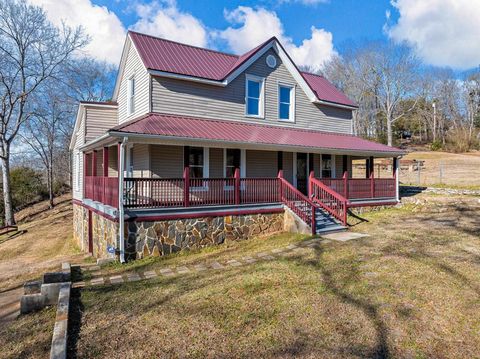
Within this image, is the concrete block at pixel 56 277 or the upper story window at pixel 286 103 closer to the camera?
the concrete block at pixel 56 277

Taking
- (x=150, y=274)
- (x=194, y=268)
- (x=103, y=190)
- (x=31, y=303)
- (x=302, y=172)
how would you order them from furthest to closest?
1. (x=302, y=172)
2. (x=103, y=190)
3. (x=194, y=268)
4. (x=150, y=274)
5. (x=31, y=303)

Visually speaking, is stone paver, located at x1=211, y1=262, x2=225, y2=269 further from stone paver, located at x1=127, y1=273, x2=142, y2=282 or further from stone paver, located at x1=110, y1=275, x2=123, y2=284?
stone paver, located at x1=110, y1=275, x2=123, y2=284

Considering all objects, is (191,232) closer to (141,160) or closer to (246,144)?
(246,144)

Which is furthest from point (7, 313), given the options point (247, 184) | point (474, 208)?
point (474, 208)

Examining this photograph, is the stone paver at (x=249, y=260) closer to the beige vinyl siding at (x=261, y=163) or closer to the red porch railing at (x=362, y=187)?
the red porch railing at (x=362, y=187)

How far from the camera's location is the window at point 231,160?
13.7 meters

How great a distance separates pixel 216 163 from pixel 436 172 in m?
21.0

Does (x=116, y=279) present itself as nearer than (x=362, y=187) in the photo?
Yes

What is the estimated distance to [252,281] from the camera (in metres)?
6.63

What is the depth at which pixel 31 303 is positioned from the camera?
620cm

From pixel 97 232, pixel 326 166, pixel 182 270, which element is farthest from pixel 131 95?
pixel 326 166

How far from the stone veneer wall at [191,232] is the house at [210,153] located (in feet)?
0.10

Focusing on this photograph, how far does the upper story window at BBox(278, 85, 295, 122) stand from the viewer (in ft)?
51.5

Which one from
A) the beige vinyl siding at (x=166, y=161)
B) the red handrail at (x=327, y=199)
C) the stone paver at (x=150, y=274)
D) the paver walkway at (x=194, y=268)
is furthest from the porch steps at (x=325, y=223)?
the stone paver at (x=150, y=274)
